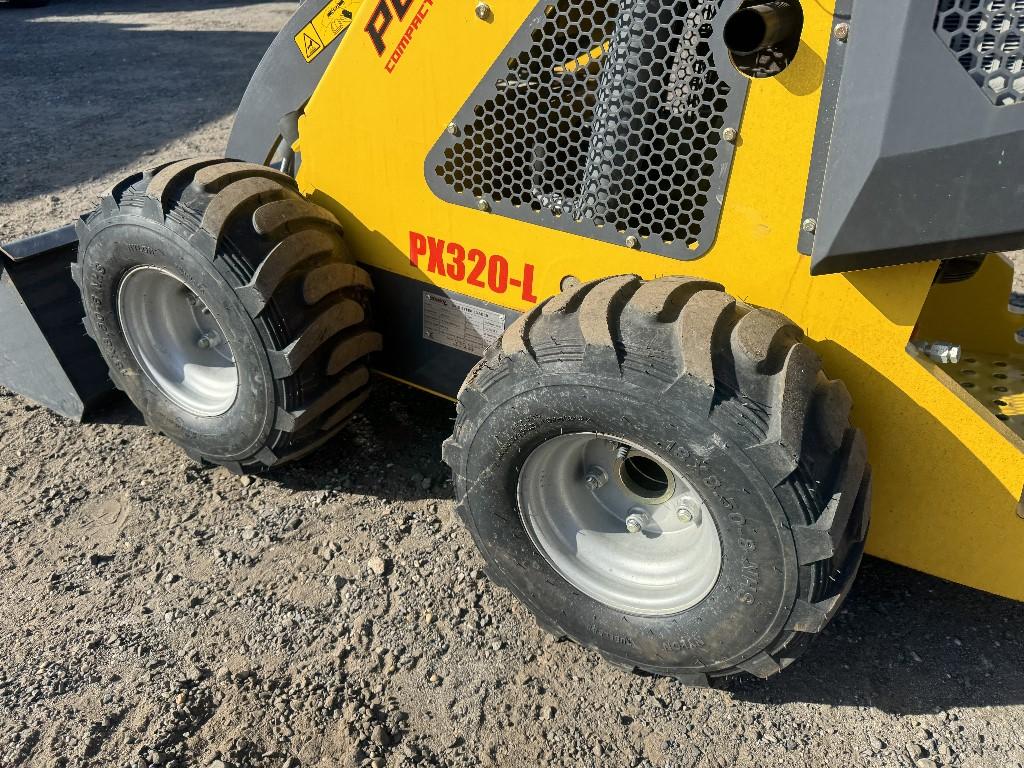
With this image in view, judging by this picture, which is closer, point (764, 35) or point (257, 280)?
point (764, 35)

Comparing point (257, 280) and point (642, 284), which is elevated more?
point (642, 284)

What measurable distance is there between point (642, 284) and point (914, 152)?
2.25ft

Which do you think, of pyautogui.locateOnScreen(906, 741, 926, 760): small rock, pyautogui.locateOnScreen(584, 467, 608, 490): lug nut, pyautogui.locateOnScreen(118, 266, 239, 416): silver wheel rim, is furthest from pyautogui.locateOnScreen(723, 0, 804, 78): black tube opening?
pyautogui.locateOnScreen(118, 266, 239, 416): silver wheel rim

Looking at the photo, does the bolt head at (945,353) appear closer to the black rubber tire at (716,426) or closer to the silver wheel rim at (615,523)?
the black rubber tire at (716,426)

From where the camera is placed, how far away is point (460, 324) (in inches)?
105

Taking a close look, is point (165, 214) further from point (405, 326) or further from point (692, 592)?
point (692, 592)

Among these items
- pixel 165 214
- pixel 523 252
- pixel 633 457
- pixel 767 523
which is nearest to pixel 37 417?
pixel 165 214

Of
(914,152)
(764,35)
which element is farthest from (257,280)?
(914,152)

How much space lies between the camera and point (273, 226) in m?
2.49

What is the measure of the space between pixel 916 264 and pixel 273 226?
1869 mm

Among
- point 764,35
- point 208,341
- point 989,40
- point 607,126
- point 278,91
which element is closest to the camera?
point 989,40

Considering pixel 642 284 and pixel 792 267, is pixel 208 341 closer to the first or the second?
pixel 642 284

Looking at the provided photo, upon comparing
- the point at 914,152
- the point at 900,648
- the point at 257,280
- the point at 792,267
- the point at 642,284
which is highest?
the point at 914,152

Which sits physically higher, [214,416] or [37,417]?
[214,416]
